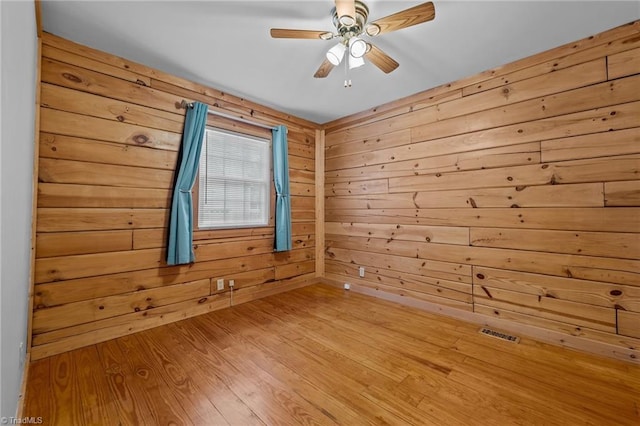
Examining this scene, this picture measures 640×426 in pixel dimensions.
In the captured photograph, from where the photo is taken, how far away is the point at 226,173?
3.25 m

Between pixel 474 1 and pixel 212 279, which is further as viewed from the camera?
pixel 212 279

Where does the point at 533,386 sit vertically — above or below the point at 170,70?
below

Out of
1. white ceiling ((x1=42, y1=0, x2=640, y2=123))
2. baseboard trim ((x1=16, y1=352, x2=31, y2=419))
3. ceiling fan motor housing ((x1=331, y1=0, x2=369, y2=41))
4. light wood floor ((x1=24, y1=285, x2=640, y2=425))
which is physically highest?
white ceiling ((x1=42, y1=0, x2=640, y2=123))

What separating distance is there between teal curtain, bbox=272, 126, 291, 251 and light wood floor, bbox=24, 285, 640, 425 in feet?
4.20

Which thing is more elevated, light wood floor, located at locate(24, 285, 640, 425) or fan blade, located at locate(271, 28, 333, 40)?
fan blade, located at locate(271, 28, 333, 40)

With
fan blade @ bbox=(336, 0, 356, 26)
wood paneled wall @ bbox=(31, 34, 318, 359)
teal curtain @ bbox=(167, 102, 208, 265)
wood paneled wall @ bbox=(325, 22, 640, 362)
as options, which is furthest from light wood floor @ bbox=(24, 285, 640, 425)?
fan blade @ bbox=(336, 0, 356, 26)

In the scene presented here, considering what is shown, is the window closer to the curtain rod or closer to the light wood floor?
the curtain rod

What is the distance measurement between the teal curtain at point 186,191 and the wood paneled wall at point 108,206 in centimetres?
11

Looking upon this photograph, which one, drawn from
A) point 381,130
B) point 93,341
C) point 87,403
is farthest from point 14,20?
point 381,130

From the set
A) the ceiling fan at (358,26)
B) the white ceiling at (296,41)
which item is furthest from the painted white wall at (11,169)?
the ceiling fan at (358,26)

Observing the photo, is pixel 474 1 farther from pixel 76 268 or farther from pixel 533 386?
pixel 76 268

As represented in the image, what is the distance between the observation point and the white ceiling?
73.4 inches

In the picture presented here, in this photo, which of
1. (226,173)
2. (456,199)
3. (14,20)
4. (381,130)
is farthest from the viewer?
(381,130)

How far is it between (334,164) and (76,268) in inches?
127
